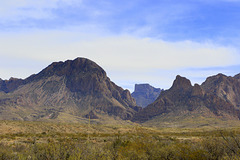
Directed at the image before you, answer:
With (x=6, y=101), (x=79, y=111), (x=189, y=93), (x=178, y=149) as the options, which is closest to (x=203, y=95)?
(x=189, y=93)

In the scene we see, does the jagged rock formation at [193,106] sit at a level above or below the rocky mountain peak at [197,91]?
below

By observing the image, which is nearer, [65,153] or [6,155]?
[65,153]

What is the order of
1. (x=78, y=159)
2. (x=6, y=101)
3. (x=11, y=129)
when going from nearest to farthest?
(x=78, y=159), (x=11, y=129), (x=6, y=101)

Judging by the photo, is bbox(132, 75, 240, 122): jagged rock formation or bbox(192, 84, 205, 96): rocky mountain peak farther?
bbox(192, 84, 205, 96): rocky mountain peak

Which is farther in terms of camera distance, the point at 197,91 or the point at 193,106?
the point at 197,91

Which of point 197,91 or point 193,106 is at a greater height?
point 197,91

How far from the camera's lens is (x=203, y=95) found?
181 meters

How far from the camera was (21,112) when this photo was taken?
17050 centimetres

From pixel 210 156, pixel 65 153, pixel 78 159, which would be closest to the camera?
pixel 78 159

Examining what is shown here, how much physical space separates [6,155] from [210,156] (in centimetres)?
1303

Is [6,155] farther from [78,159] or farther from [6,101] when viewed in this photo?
[6,101]

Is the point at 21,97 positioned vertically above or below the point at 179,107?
above

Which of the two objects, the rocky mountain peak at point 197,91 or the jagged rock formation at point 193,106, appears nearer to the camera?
the jagged rock formation at point 193,106

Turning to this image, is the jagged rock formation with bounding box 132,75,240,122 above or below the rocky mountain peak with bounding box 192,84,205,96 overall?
below
